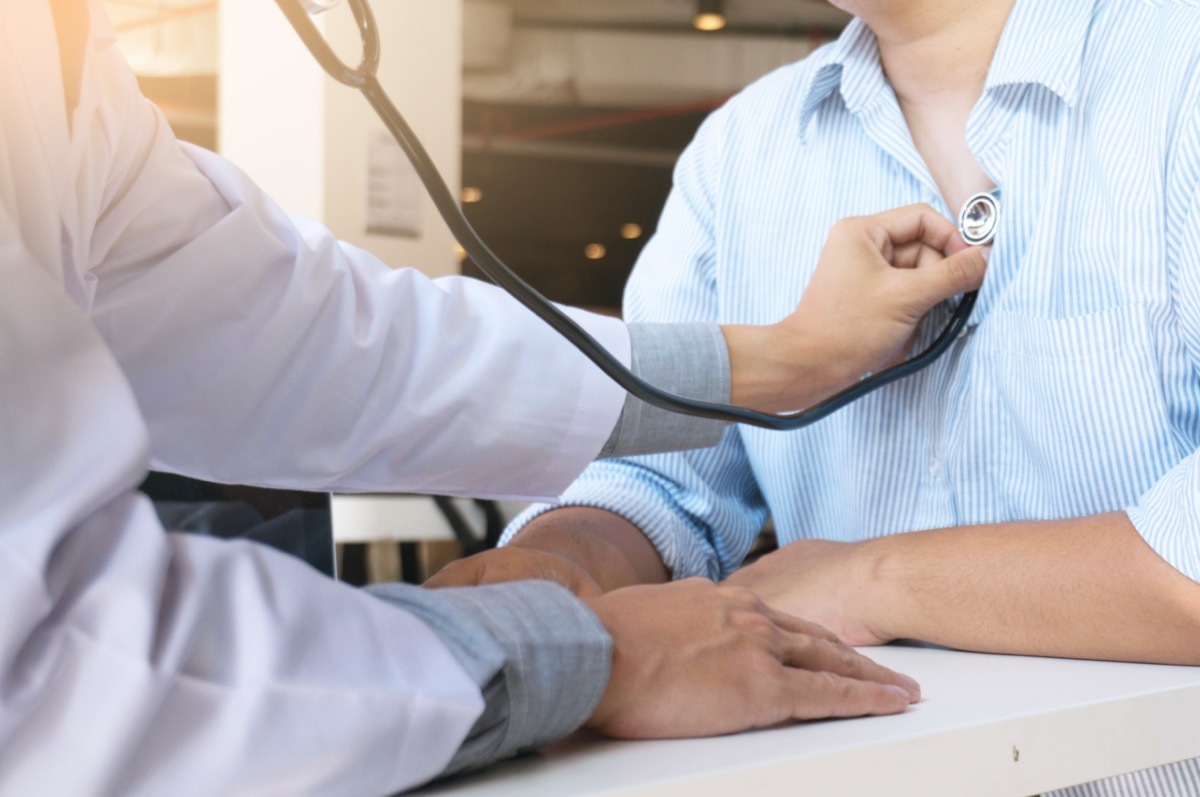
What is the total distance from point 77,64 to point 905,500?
0.82 m

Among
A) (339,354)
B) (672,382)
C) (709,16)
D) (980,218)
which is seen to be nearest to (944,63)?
(980,218)

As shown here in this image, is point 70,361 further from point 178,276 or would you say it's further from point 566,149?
point 566,149

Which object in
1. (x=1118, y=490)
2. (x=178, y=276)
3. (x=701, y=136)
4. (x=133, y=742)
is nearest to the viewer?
(x=133, y=742)

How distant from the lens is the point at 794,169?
4.10 feet

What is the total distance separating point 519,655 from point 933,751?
19 centimetres

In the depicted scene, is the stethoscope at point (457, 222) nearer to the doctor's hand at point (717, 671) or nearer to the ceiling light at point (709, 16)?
the doctor's hand at point (717, 671)

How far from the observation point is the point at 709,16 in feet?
20.7

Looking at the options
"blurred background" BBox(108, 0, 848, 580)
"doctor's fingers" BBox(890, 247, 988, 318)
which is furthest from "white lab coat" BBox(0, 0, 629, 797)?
"blurred background" BBox(108, 0, 848, 580)

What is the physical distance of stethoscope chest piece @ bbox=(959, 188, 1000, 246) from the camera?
3.46 feet

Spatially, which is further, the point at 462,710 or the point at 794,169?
the point at 794,169

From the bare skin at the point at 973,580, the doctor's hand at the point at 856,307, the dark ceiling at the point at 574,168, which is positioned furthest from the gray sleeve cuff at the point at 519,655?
the dark ceiling at the point at 574,168

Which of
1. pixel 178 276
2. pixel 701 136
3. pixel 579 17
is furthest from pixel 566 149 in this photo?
pixel 178 276

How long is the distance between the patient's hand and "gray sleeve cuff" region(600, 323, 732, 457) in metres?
0.13

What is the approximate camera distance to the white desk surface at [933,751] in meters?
0.47
